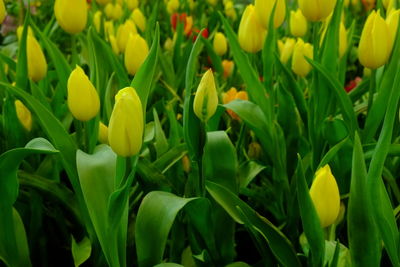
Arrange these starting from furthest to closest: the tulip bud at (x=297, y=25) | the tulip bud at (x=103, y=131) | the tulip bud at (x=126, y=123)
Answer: the tulip bud at (x=297, y=25) < the tulip bud at (x=103, y=131) < the tulip bud at (x=126, y=123)

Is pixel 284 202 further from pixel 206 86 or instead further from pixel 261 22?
pixel 206 86

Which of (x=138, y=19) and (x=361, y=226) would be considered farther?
(x=138, y=19)

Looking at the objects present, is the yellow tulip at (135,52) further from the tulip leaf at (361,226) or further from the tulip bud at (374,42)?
the tulip leaf at (361,226)

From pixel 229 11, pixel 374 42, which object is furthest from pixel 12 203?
pixel 229 11

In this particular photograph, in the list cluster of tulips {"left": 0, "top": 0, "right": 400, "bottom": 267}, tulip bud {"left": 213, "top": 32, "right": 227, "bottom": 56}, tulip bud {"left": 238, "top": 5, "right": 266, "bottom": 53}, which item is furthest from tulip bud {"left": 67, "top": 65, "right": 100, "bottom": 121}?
tulip bud {"left": 213, "top": 32, "right": 227, "bottom": 56}

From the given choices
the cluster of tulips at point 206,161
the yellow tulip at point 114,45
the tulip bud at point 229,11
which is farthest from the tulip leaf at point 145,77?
the tulip bud at point 229,11

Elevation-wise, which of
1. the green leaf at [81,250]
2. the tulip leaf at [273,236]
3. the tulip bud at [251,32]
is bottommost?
the green leaf at [81,250]

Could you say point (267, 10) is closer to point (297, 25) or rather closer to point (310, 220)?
point (297, 25)

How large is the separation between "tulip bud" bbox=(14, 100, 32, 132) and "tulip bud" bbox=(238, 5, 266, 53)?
42 centimetres

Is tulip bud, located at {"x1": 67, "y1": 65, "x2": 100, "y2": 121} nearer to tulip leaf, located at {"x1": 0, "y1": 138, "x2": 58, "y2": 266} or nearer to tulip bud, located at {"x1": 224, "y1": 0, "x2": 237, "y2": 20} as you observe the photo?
tulip leaf, located at {"x1": 0, "y1": 138, "x2": 58, "y2": 266}

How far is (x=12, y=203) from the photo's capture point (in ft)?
3.05

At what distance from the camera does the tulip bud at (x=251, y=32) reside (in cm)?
116

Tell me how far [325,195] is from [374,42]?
0.37 meters

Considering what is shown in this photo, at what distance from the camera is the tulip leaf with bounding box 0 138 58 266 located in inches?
33.2
